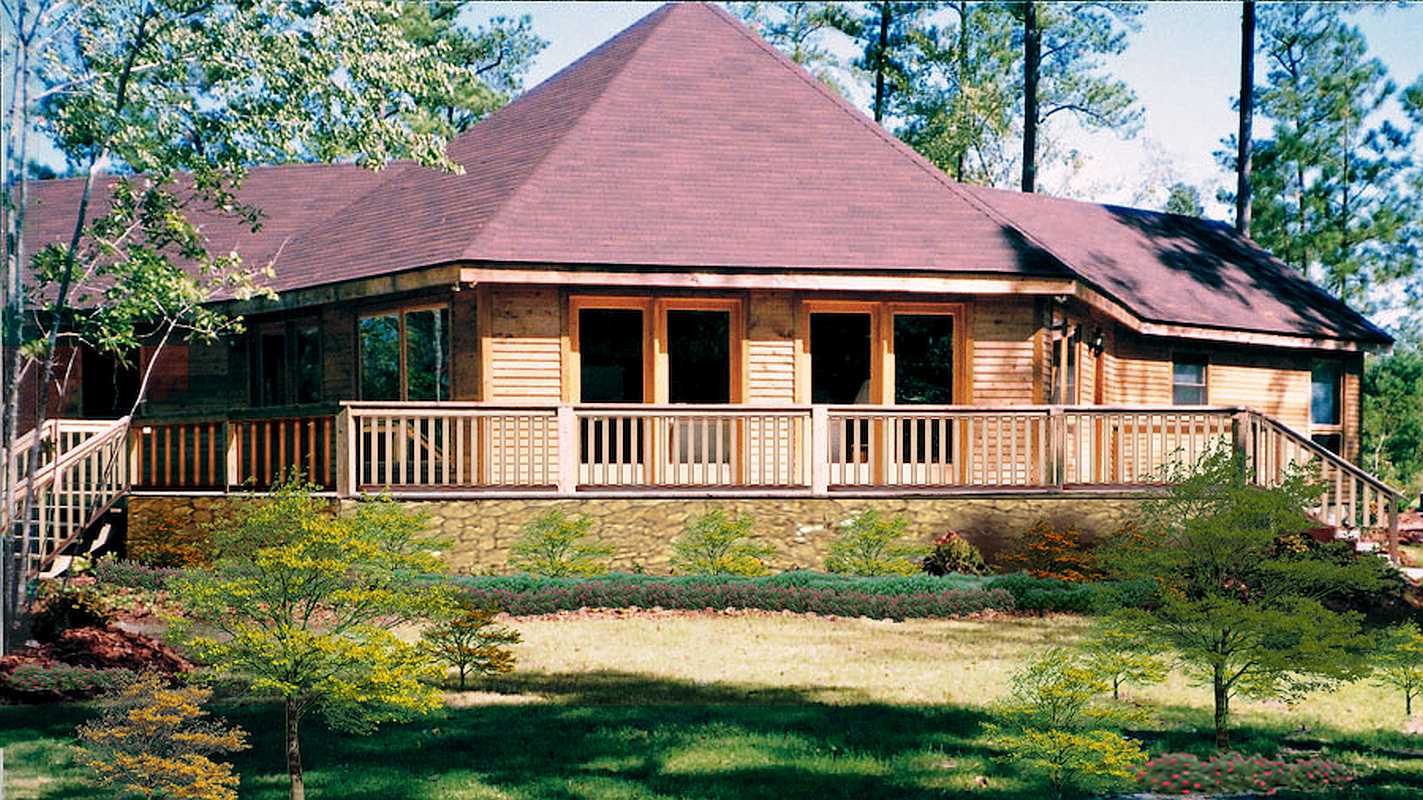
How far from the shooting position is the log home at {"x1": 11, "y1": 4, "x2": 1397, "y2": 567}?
17469mm

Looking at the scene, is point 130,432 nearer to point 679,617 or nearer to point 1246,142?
point 679,617

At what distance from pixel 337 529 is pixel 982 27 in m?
34.4

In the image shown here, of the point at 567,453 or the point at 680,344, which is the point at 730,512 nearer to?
the point at 567,453

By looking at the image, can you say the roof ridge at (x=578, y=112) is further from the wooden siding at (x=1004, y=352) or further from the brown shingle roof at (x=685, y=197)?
the wooden siding at (x=1004, y=352)

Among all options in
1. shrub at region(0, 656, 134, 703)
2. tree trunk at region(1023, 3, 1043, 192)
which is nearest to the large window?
shrub at region(0, 656, 134, 703)

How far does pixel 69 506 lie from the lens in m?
17.0

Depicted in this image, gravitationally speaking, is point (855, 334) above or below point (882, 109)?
below

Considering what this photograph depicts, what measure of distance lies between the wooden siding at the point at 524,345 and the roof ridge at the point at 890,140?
632 centimetres

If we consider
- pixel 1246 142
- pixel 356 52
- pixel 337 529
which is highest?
pixel 1246 142

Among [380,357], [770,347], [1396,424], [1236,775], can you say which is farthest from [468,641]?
[1396,424]

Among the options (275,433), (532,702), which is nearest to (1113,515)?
(532,702)

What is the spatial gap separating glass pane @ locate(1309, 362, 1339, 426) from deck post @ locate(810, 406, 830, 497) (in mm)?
14782

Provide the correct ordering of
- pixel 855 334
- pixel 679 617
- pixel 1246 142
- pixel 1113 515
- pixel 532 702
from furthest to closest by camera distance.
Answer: pixel 1246 142 < pixel 855 334 < pixel 1113 515 < pixel 679 617 < pixel 532 702

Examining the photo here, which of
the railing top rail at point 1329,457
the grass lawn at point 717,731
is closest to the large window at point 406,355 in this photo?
the grass lawn at point 717,731
